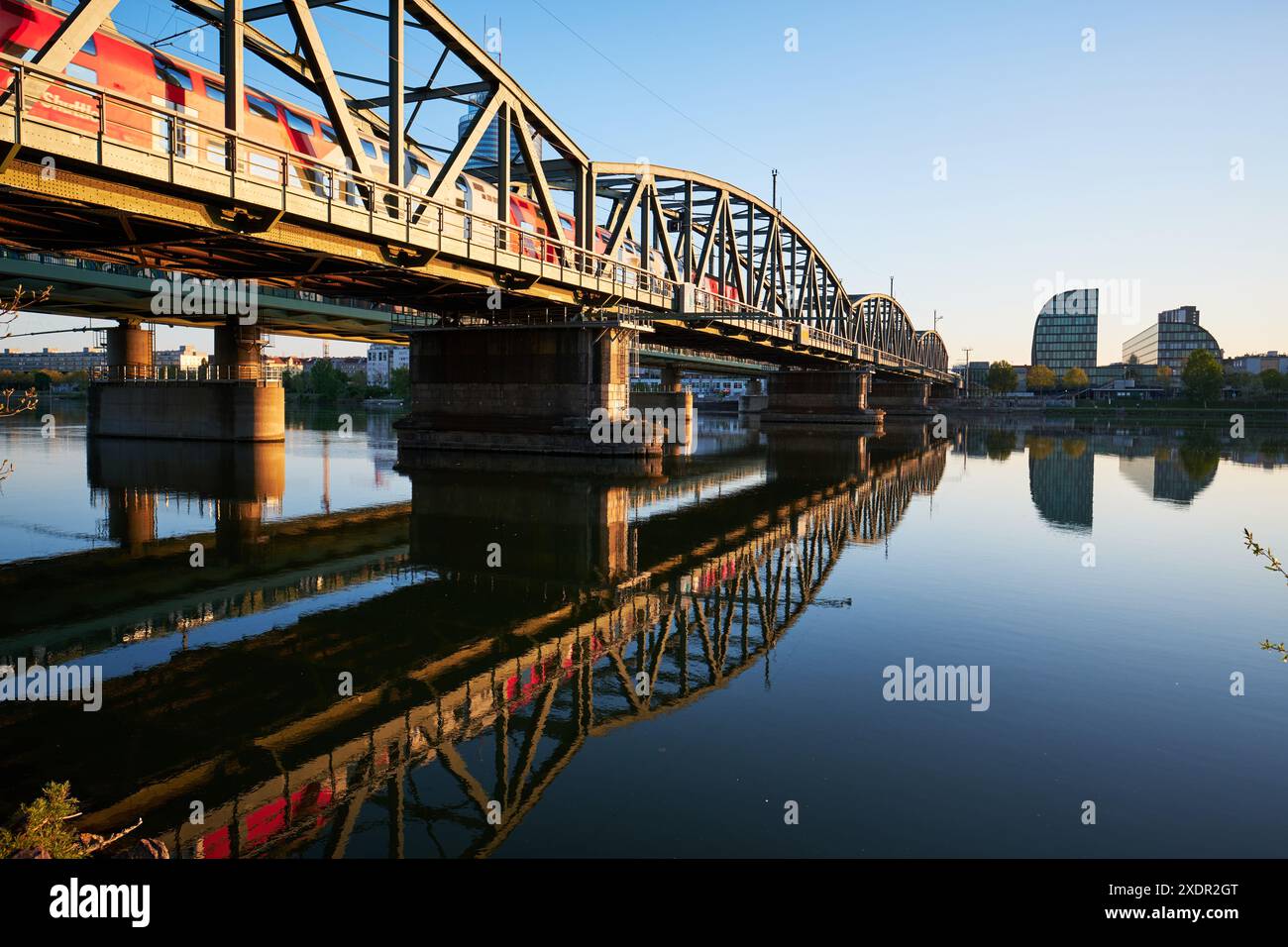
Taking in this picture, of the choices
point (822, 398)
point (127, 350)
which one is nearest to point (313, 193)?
point (127, 350)

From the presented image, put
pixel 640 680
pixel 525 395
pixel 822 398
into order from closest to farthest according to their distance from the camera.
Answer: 1. pixel 640 680
2. pixel 525 395
3. pixel 822 398

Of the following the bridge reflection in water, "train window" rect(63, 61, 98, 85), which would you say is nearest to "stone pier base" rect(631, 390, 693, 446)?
the bridge reflection in water

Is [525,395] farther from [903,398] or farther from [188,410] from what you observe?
[903,398]

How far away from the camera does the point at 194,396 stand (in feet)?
160

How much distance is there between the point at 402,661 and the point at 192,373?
48687 mm

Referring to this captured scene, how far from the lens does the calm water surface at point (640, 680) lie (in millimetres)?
6871

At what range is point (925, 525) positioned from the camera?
2416cm

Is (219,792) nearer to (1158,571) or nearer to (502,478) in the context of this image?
A: (1158,571)

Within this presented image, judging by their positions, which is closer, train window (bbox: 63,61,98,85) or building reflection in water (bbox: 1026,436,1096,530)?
train window (bbox: 63,61,98,85)

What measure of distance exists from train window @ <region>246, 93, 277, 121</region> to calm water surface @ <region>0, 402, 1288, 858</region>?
12.6 meters

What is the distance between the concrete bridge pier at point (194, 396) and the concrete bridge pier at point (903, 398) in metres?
103

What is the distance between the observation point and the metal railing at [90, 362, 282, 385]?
48.2 m

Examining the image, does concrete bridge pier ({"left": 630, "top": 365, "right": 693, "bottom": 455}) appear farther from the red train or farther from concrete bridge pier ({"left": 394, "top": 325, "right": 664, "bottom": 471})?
the red train
